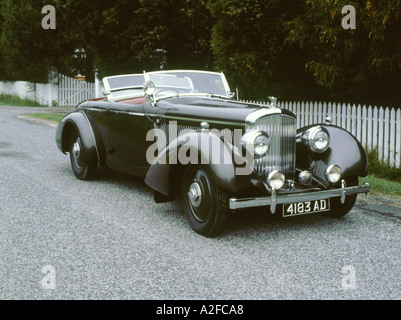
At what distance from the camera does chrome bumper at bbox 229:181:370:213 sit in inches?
192

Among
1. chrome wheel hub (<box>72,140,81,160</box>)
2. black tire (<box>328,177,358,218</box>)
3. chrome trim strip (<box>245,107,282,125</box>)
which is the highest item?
chrome trim strip (<box>245,107,282,125</box>)

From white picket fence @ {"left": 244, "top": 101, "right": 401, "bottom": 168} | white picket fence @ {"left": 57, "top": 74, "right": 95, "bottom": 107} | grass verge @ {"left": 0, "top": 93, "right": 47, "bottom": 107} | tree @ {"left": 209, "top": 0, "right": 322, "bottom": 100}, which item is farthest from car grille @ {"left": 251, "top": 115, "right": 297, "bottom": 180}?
grass verge @ {"left": 0, "top": 93, "right": 47, "bottom": 107}

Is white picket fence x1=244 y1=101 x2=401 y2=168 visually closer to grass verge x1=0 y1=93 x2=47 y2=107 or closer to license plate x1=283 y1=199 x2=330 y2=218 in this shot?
license plate x1=283 y1=199 x2=330 y2=218

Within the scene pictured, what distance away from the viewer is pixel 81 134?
779cm

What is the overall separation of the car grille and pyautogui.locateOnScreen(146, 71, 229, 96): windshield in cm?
167

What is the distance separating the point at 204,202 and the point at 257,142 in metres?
0.80

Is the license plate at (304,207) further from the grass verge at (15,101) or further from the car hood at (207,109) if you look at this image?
the grass verge at (15,101)

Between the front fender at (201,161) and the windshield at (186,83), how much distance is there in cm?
143

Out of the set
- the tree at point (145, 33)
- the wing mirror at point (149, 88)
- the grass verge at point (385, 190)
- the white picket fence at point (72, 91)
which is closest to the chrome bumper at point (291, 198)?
the grass verge at point (385, 190)

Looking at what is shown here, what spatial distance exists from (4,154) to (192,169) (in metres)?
6.11

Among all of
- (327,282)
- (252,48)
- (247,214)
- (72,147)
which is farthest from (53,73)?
(327,282)

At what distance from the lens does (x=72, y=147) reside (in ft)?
27.2

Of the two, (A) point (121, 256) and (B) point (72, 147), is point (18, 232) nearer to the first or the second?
(A) point (121, 256)

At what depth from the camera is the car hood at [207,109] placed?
5527mm
